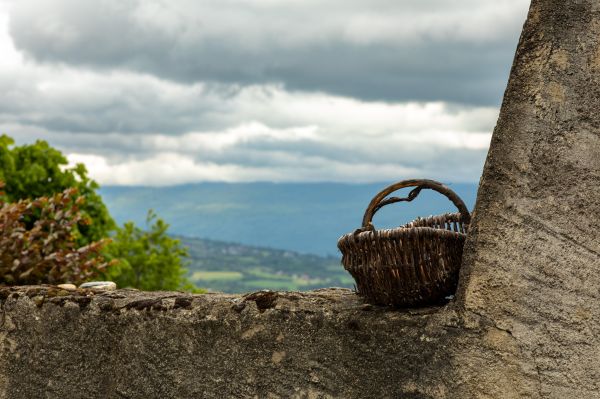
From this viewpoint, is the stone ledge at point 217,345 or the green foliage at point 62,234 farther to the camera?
the green foliage at point 62,234

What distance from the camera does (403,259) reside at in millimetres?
3990

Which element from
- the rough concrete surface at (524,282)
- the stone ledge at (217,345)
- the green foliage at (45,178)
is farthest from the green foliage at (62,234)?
the rough concrete surface at (524,282)

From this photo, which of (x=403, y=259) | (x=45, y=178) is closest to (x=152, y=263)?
(x=45, y=178)

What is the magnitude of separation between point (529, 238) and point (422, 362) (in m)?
0.74

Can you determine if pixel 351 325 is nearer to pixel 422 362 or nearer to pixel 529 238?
pixel 422 362

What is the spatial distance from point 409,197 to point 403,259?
1.67 feet

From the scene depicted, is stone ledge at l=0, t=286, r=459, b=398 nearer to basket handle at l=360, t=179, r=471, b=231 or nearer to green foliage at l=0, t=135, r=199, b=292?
basket handle at l=360, t=179, r=471, b=231

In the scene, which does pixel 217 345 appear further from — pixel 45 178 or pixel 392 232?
pixel 45 178

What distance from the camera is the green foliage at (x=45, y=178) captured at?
18.1 m

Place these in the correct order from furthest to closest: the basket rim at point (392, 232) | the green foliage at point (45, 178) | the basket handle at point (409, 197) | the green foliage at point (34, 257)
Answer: the green foliage at point (45, 178) → the green foliage at point (34, 257) → the basket handle at point (409, 197) → the basket rim at point (392, 232)

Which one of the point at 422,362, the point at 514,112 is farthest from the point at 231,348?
→ the point at 514,112

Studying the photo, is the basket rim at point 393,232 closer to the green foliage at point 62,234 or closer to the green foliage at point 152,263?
the green foliage at point 62,234

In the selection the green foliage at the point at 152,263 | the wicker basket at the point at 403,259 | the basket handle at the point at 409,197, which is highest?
the basket handle at the point at 409,197

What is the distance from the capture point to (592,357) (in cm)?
400
